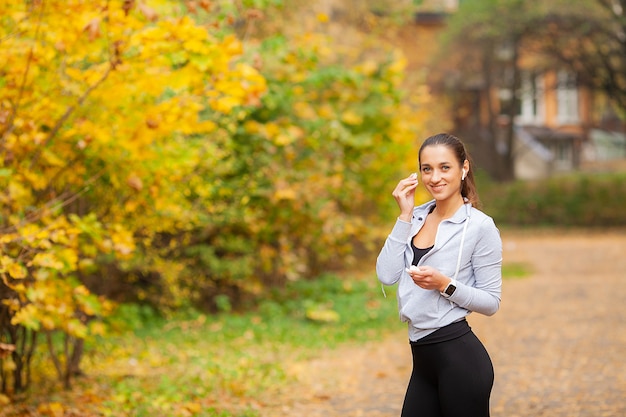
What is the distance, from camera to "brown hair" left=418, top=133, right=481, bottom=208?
3.62 m

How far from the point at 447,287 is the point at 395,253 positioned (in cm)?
27

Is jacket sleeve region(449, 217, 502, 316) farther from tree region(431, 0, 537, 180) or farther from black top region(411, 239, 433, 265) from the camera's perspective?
tree region(431, 0, 537, 180)

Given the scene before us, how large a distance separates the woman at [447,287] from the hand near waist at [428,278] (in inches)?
0.8

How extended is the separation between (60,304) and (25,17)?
1.79 metres

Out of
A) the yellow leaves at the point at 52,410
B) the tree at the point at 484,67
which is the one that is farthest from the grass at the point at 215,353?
the tree at the point at 484,67

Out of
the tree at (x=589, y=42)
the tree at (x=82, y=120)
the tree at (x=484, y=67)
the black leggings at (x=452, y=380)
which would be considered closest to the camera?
the black leggings at (x=452, y=380)

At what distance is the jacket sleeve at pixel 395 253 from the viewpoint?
3588mm

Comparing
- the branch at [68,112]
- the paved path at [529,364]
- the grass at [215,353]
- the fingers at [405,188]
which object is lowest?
the paved path at [529,364]

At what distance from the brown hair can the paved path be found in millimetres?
3206

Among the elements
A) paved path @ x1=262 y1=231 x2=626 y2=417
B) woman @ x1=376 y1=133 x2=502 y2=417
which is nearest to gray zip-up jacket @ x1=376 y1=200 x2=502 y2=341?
woman @ x1=376 y1=133 x2=502 y2=417

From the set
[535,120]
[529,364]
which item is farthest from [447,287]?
[535,120]

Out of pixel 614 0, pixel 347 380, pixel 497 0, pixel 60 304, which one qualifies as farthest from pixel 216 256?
pixel 497 0

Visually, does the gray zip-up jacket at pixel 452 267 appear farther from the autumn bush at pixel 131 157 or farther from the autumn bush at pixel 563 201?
the autumn bush at pixel 563 201

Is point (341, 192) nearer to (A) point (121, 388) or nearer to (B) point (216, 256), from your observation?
(B) point (216, 256)
